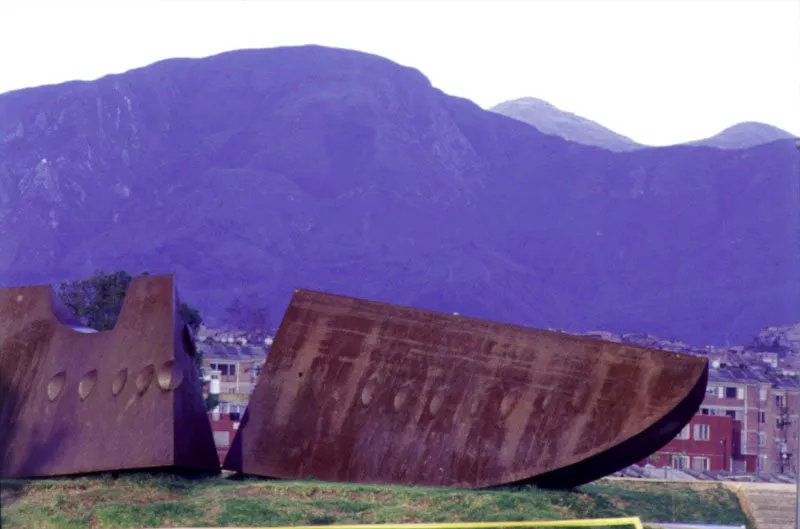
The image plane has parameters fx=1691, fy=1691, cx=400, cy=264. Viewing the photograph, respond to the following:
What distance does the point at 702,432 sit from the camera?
343 ft

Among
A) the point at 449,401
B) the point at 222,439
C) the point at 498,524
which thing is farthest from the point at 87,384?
the point at 222,439

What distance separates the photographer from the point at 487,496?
23.5 meters

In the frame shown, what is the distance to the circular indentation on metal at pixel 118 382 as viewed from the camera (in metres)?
26.6

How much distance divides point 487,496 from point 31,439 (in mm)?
7691

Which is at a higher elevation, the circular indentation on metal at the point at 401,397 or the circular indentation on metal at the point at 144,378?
the circular indentation on metal at the point at 401,397

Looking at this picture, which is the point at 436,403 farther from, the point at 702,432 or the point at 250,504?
the point at 702,432

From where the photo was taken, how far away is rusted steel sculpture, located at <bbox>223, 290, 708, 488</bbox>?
26094 mm

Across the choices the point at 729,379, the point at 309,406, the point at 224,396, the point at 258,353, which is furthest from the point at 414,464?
the point at 258,353

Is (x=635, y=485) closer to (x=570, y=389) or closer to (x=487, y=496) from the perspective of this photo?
(x=570, y=389)

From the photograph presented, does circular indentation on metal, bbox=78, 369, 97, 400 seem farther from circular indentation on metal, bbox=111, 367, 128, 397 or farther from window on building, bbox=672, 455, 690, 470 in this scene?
window on building, bbox=672, 455, 690, 470

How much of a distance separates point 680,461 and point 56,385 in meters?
75.5

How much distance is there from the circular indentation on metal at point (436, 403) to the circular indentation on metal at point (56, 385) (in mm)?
5883

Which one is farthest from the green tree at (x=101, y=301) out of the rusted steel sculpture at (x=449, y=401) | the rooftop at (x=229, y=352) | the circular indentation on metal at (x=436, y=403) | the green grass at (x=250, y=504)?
the rooftop at (x=229, y=352)

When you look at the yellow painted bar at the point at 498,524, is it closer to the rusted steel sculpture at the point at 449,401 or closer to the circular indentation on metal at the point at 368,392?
the rusted steel sculpture at the point at 449,401
